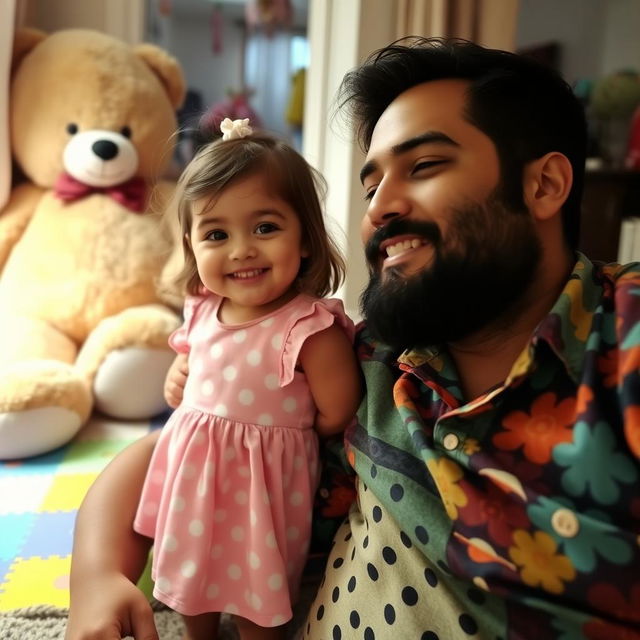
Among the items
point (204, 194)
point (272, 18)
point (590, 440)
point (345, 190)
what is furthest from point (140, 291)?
point (272, 18)

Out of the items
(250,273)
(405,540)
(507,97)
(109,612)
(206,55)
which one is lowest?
(109,612)

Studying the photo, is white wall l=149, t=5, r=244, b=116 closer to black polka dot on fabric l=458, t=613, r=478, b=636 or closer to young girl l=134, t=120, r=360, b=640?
young girl l=134, t=120, r=360, b=640

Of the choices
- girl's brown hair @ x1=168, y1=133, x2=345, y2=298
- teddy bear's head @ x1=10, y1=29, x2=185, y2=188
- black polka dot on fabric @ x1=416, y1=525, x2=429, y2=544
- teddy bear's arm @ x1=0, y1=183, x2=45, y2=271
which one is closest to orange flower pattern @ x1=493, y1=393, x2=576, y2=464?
black polka dot on fabric @ x1=416, y1=525, x2=429, y2=544

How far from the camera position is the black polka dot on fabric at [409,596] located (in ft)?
1.90

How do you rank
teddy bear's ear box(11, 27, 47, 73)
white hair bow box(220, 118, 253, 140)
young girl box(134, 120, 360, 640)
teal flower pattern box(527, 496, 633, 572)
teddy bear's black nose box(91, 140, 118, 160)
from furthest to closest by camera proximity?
1. teddy bear's ear box(11, 27, 47, 73)
2. teddy bear's black nose box(91, 140, 118, 160)
3. white hair bow box(220, 118, 253, 140)
4. young girl box(134, 120, 360, 640)
5. teal flower pattern box(527, 496, 633, 572)

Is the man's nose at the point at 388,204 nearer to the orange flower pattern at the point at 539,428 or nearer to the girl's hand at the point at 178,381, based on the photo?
the orange flower pattern at the point at 539,428

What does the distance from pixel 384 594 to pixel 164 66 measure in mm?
1510

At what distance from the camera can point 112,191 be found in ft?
5.04

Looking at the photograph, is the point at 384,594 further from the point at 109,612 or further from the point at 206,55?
the point at 206,55

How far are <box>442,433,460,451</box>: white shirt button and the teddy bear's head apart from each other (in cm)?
115

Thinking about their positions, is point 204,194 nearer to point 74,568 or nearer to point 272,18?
point 74,568

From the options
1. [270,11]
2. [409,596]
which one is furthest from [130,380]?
[270,11]

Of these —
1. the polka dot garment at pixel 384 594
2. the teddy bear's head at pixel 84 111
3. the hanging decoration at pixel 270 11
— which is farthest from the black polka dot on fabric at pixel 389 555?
the hanging decoration at pixel 270 11

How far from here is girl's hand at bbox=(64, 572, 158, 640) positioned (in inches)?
24.2
